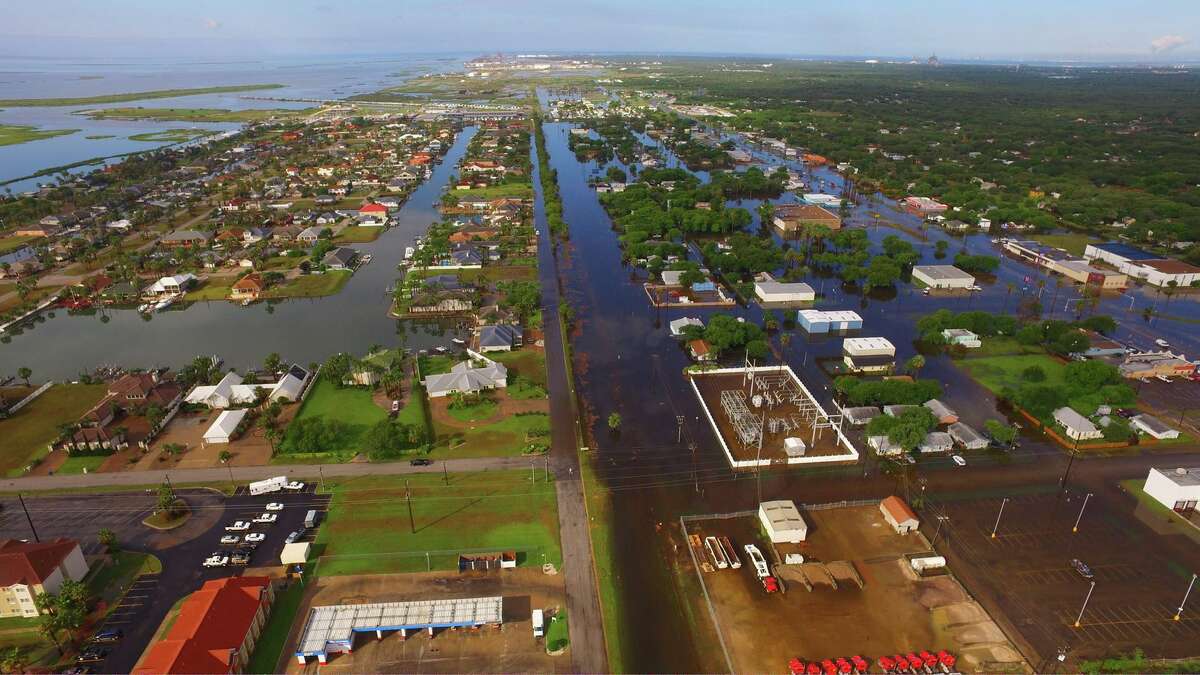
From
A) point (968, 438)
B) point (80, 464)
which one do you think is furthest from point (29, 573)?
point (968, 438)

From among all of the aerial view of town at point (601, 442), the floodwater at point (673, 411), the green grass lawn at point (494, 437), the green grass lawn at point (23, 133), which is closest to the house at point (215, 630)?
the aerial view of town at point (601, 442)

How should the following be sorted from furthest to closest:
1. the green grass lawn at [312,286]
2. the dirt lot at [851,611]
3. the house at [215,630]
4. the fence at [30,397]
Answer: the green grass lawn at [312,286]
the fence at [30,397]
the dirt lot at [851,611]
the house at [215,630]

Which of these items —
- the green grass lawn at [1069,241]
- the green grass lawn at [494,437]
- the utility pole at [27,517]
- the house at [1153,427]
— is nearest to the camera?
the utility pole at [27,517]

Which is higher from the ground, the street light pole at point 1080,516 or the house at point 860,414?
the house at point 860,414

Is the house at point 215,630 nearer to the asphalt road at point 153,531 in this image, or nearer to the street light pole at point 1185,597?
the asphalt road at point 153,531

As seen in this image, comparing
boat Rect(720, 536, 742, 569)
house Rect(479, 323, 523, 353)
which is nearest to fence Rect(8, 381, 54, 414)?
house Rect(479, 323, 523, 353)

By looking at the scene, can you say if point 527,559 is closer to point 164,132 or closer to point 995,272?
point 995,272

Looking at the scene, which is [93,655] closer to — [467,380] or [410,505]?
[410,505]
